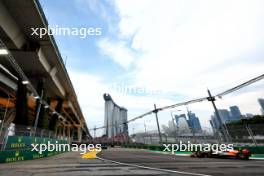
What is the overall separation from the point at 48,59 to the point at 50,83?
571 centimetres

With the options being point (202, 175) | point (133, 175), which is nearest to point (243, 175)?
point (202, 175)

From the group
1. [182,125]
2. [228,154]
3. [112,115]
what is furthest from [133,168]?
[112,115]

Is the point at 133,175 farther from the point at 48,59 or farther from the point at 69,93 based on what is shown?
the point at 69,93

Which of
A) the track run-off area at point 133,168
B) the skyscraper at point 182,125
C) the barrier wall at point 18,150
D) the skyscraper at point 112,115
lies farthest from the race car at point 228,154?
the skyscraper at point 112,115

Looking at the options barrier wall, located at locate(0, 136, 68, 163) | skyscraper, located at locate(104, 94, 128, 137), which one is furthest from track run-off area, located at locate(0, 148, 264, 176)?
skyscraper, located at locate(104, 94, 128, 137)

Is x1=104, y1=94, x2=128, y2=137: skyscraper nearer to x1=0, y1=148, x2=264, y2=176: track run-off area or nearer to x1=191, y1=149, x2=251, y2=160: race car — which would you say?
x1=191, y1=149, x2=251, y2=160: race car

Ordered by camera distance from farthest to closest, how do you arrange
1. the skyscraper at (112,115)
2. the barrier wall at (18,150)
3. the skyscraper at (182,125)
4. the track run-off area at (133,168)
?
the skyscraper at (112,115) < the skyscraper at (182,125) < the barrier wall at (18,150) < the track run-off area at (133,168)

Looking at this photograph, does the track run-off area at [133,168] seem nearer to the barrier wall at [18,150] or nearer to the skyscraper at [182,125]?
the barrier wall at [18,150]

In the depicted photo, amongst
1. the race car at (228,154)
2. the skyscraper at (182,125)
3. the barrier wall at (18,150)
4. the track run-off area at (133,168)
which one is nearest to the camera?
the track run-off area at (133,168)

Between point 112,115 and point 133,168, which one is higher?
point 112,115

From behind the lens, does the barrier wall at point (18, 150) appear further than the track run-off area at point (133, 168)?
Yes

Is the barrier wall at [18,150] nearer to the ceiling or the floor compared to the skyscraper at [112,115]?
nearer to the floor

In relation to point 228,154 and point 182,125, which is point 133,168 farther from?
point 182,125

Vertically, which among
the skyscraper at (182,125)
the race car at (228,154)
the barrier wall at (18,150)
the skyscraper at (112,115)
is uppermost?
the skyscraper at (112,115)
